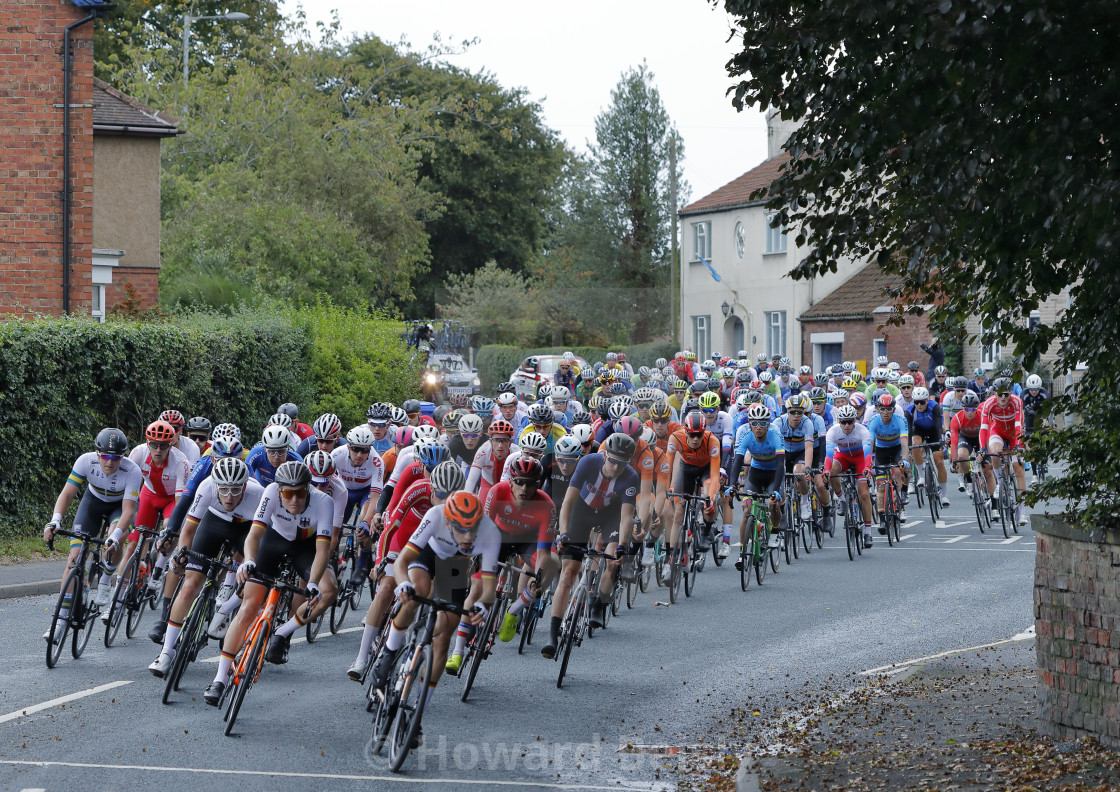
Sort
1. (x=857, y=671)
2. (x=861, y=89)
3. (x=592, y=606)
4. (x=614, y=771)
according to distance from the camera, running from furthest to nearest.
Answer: (x=592, y=606) < (x=857, y=671) < (x=614, y=771) < (x=861, y=89)

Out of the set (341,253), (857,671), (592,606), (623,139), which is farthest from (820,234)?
(623,139)

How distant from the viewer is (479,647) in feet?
32.1

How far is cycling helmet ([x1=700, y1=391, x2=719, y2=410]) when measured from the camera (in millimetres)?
16391

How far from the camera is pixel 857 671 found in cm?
1034

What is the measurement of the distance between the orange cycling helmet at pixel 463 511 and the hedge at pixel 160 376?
10420 mm

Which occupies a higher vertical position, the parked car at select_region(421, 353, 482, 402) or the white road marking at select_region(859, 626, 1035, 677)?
the parked car at select_region(421, 353, 482, 402)

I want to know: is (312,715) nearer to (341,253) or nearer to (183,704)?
(183,704)

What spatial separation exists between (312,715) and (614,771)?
2.28 meters

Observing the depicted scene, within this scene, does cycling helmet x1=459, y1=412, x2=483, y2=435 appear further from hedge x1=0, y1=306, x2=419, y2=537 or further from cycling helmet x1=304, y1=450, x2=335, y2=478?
hedge x1=0, y1=306, x2=419, y2=537

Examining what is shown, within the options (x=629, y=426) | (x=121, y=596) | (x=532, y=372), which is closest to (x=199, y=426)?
(x=121, y=596)

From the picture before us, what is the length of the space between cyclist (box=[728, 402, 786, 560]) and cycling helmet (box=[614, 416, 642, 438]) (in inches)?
98.2

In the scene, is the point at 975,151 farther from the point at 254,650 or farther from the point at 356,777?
the point at 254,650

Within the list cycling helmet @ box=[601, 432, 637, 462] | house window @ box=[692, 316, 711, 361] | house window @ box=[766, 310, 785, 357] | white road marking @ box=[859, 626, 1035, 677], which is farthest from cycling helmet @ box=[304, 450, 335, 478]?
house window @ box=[692, 316, 711, 361]

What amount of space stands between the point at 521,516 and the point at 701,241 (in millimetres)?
46199
